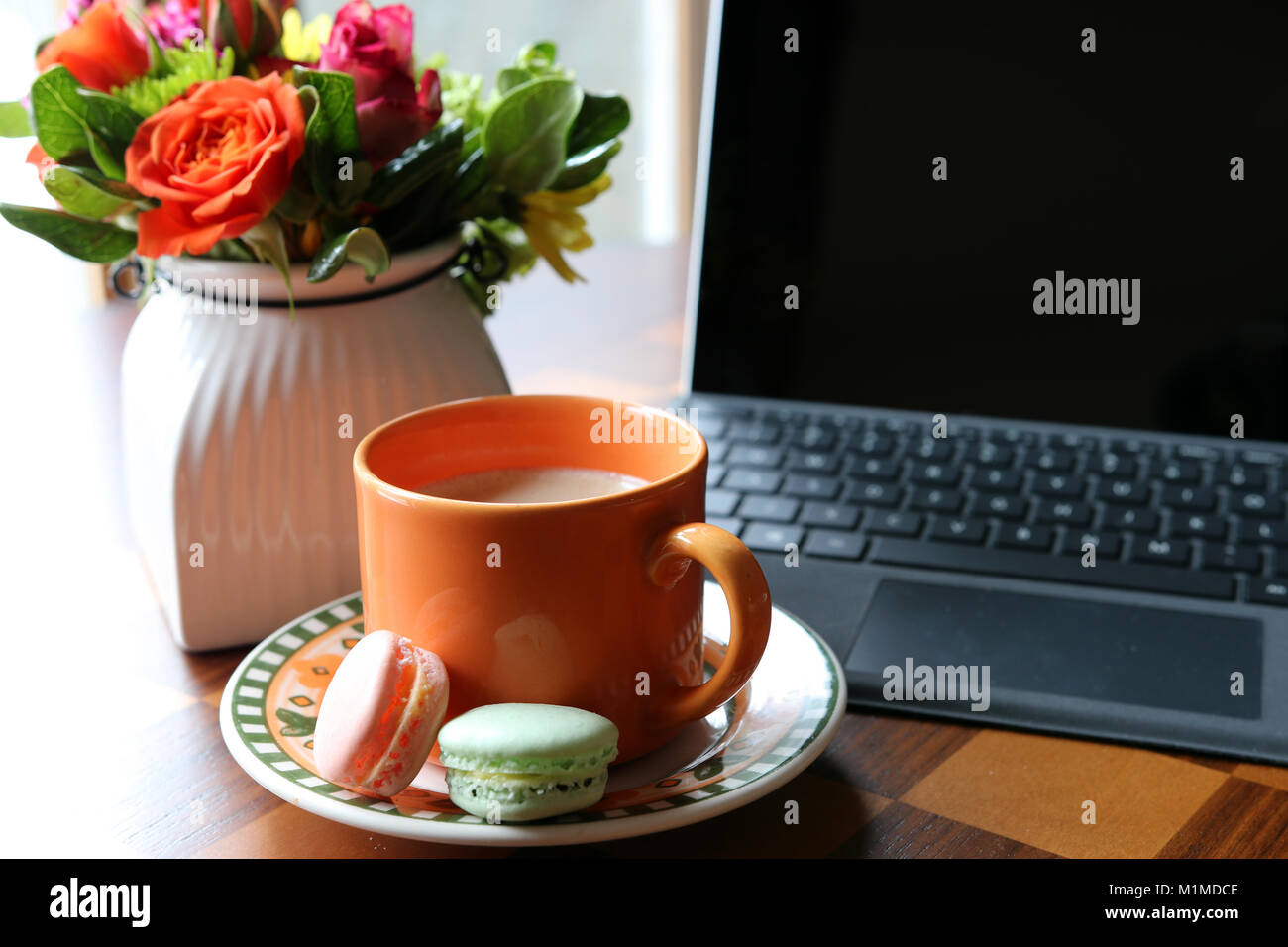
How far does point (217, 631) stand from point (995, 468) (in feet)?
1.53

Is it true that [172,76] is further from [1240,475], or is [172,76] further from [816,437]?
[1240,475]

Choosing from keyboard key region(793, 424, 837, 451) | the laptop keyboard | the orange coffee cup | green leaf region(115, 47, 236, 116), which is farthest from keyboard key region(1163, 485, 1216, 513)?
green leaf region(115, 47, 236, 116)

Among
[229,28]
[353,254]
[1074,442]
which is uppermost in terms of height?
[229,28]

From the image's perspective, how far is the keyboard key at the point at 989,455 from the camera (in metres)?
0.77

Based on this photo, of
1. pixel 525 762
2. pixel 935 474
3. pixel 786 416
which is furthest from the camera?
pixel 786 416

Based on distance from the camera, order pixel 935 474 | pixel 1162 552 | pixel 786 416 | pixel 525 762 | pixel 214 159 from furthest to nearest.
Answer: pixel 786 416
pixel 935 474
pixel 1162 552
pixel 214 159
pixel 525 762

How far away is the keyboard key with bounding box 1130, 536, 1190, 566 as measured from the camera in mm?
636

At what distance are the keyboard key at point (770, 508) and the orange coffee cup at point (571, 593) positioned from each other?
0.68 feet

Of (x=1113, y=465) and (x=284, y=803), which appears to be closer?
(x=284, y=803)

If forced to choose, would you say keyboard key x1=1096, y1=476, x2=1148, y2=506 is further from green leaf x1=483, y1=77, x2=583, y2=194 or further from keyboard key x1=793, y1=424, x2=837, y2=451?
green leaf x1=483, y1=77, x2=583, y2=194

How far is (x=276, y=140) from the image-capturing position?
0.54 meters

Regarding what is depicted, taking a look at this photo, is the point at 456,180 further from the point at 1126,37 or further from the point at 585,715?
the point at 1126,37

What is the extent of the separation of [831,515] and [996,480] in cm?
11

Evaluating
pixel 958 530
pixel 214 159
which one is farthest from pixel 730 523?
pixel 214 159
